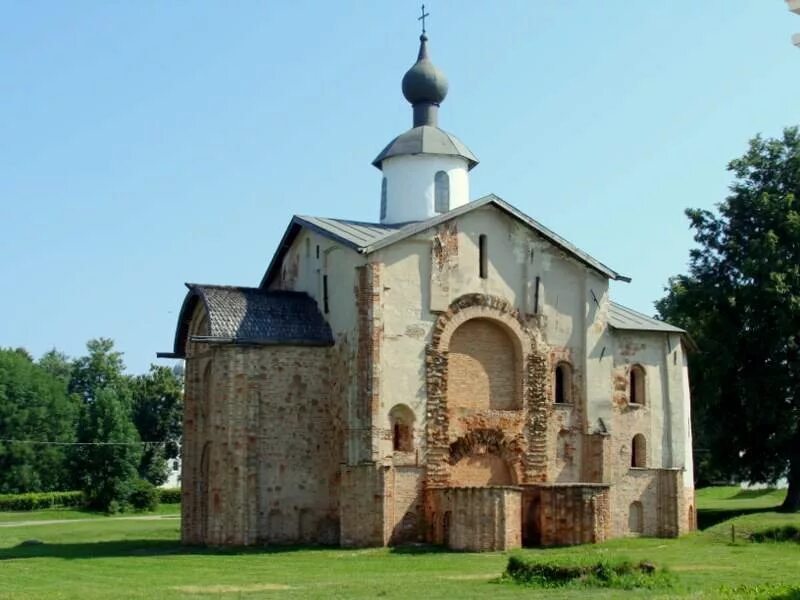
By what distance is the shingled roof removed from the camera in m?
29.5

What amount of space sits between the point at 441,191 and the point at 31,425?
42.6 m

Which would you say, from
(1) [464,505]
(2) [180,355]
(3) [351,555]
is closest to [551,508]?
(1) [464,505]

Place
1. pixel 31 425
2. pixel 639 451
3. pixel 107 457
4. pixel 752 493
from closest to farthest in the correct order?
1. pixel 639 451
2. pixel 752 493
3. pixel 107 457
4. pixel 31 425

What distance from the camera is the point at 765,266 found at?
34.7m

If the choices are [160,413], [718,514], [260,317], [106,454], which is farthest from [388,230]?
[160,413]

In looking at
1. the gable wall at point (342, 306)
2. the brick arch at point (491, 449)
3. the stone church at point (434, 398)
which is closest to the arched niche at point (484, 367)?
the stone church at point (434, 398)

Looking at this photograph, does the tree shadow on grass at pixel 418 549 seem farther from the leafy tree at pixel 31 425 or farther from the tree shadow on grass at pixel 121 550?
the leafy tree at pixel 31 425

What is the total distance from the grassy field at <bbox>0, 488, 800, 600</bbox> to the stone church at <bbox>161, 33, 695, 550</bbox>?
1303 millimetres

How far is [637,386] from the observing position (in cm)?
3272

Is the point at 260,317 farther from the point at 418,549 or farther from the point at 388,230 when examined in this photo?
the point at 418,549

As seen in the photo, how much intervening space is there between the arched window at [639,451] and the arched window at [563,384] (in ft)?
8.34

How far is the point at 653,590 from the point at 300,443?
1351cm

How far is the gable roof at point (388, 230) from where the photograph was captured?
95.6ft

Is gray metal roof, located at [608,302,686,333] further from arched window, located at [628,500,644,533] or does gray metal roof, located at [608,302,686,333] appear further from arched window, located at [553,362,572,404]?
arched window, located at [628,500,644,533]
